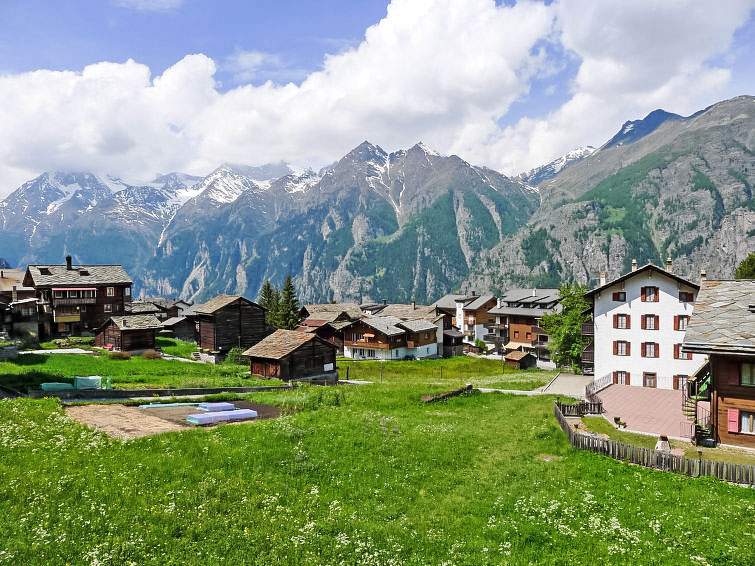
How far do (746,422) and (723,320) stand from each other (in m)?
6.04

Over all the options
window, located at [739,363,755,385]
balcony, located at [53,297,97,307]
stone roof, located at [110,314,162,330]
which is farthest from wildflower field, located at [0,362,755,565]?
balcony, located at [53,297,97,307]

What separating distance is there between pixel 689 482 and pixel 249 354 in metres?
46.9

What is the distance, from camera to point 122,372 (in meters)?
51.6

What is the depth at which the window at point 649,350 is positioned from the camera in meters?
54.3

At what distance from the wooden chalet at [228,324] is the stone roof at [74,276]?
60.0ft

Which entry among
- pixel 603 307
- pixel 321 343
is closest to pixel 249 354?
pixel 321 343

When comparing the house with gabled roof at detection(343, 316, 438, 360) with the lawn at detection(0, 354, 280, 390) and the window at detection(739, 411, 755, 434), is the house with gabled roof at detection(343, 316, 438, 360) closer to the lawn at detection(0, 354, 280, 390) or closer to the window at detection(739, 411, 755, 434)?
the lawn at detection(0, 354, 280, 390)

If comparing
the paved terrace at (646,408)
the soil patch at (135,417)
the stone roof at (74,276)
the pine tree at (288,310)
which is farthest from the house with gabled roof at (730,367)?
the stone roof at (74,276)

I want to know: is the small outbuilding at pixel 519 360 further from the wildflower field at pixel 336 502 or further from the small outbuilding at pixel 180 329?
the small outbuilding at pixel 180 329

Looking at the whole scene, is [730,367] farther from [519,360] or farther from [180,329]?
[180,329]

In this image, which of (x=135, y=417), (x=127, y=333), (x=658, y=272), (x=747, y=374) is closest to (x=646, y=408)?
(x=747, y=374)

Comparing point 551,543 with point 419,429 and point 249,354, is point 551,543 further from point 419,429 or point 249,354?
point 249,354

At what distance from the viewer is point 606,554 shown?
15500 millimetres

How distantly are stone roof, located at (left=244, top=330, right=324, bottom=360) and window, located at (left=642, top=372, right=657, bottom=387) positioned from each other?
37897 mm
